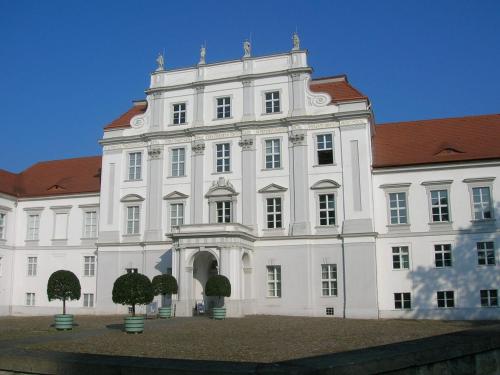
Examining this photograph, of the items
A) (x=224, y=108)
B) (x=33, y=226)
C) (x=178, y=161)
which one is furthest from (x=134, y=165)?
(x=33, y=226)

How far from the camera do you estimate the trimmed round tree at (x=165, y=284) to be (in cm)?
3028

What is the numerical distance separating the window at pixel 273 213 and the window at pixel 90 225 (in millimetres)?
13215

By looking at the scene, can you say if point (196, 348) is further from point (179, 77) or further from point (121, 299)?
point (179, 77)

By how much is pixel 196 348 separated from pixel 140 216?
22.6 m

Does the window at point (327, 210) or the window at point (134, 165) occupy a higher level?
the window at point (134, 165)

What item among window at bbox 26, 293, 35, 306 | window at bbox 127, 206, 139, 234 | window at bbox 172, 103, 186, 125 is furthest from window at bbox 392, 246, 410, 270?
window at bbox 26, 293, 35, 306

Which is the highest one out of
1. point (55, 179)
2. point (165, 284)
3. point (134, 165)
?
point (55, 179)

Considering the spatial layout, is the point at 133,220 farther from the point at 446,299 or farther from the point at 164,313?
the point at 446,299

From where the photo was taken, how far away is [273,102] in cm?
3578

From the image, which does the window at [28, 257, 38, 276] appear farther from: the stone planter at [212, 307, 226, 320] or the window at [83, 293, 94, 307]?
the stone planter at [212, 307, 226, 320]

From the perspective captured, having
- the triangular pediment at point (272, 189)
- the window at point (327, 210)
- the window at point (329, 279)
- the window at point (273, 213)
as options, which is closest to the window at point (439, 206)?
the window at point (327, 210)

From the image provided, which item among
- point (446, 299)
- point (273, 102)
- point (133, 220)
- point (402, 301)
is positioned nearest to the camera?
point (446, 299)

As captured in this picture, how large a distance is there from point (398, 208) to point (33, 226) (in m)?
26.2

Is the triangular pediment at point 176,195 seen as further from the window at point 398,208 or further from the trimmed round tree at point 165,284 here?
the window at point 398,208
